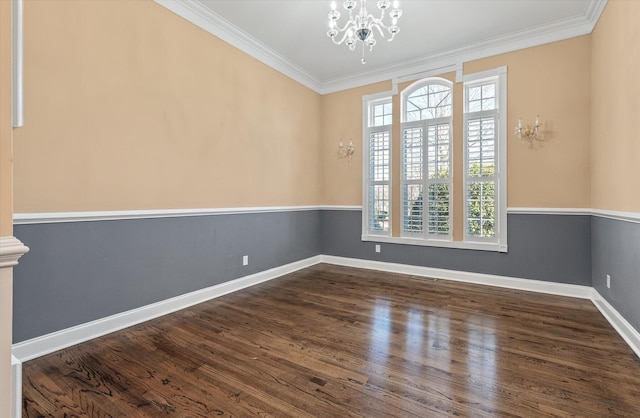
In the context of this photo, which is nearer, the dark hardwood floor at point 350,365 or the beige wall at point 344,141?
the dark hardwood floor at point 350,365

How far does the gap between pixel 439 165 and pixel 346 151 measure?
155cm

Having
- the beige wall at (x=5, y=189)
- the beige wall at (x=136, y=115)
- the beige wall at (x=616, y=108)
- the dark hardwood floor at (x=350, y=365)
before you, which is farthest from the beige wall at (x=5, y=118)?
the beige wall at (x=616, y=108)

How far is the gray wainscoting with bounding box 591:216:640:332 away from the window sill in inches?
35.7

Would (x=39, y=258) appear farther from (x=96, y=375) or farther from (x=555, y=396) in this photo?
(x=555, y=396)

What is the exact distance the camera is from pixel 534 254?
3.80 meters

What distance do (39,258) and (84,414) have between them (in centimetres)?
122

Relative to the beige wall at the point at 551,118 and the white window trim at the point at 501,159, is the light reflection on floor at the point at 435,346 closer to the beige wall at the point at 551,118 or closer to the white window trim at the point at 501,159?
the white window trim at the point at 501,159

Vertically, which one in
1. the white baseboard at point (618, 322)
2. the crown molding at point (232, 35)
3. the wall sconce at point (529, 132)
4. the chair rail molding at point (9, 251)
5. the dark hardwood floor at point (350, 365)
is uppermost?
the crown molding at point (232, 35)

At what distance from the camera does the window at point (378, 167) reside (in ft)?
16.0

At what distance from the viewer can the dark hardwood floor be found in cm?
171

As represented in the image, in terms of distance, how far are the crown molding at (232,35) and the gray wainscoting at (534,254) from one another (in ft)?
10.3

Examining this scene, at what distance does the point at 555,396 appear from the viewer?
177cm

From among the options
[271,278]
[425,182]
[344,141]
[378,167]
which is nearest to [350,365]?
[271,278]

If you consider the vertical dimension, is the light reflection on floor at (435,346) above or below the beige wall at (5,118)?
below
